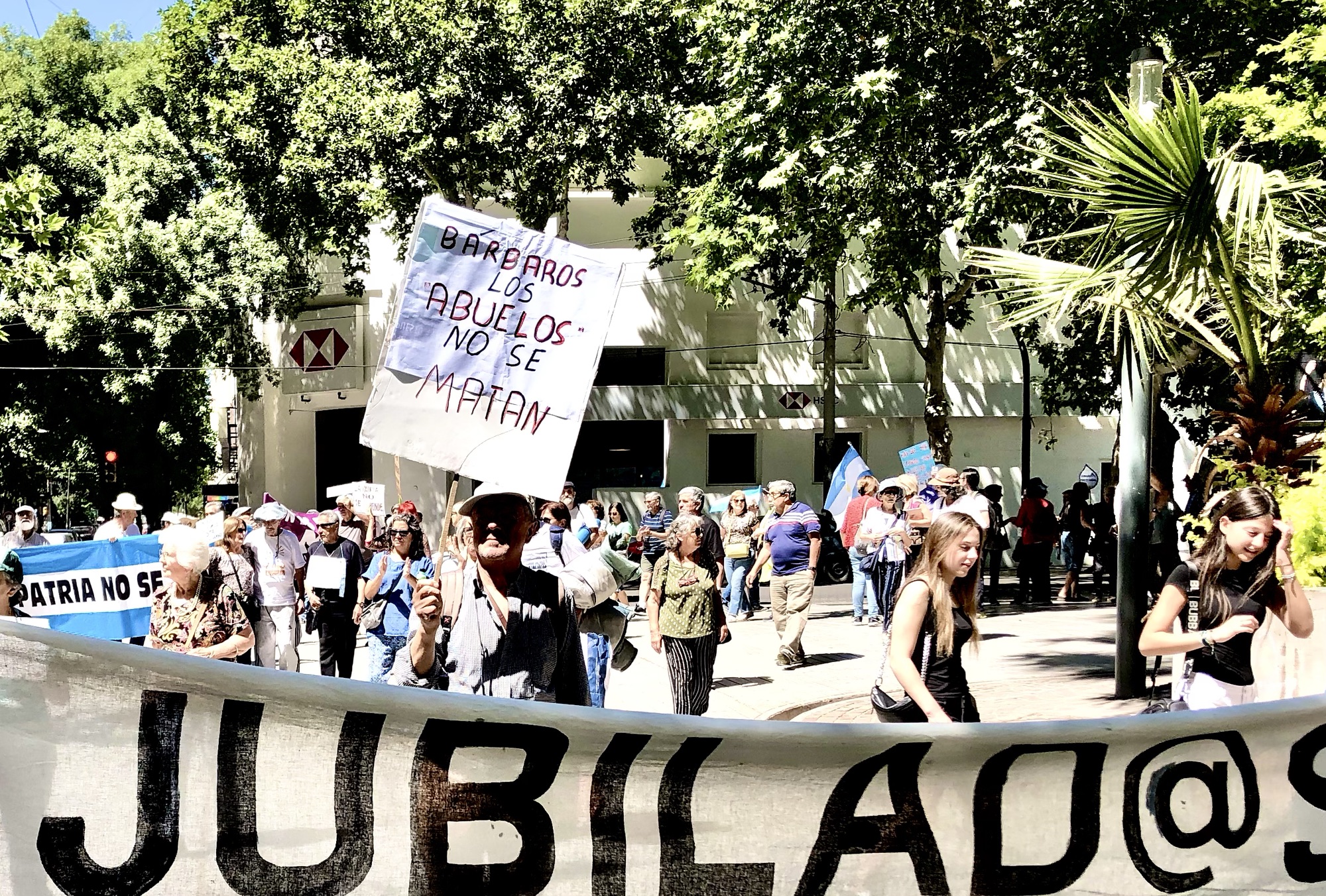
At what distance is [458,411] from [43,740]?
2.12 metres

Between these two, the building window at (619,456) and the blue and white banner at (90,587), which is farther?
the building window at (619,456)

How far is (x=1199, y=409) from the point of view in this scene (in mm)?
26219

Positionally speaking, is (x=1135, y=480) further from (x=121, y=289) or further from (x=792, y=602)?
(x=121, y=289)

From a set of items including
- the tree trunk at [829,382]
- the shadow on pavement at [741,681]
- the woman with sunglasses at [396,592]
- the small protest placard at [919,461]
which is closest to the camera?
the woman with sunglasses at [396,592]

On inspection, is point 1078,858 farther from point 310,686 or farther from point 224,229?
point 224,229

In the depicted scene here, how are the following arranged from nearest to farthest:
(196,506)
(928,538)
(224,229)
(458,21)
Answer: (928,538)
(458,21)
(224,229)
(196,506)

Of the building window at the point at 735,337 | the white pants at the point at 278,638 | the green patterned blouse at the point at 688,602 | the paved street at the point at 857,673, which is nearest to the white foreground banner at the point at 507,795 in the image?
the white pants at the point at 278,638

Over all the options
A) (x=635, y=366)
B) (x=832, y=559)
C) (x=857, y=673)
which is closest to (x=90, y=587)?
(x=857, y=673)

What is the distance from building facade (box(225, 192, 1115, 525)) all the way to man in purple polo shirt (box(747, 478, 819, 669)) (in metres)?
18.6

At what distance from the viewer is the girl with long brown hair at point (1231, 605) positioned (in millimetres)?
4961

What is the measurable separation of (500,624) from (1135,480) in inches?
245

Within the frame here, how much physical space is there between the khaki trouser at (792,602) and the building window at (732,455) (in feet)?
63.3

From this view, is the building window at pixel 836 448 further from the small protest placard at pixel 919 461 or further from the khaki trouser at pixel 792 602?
the khaki trouser at pixel 792 602

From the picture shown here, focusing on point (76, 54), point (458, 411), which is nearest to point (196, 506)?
point (76, 54)
